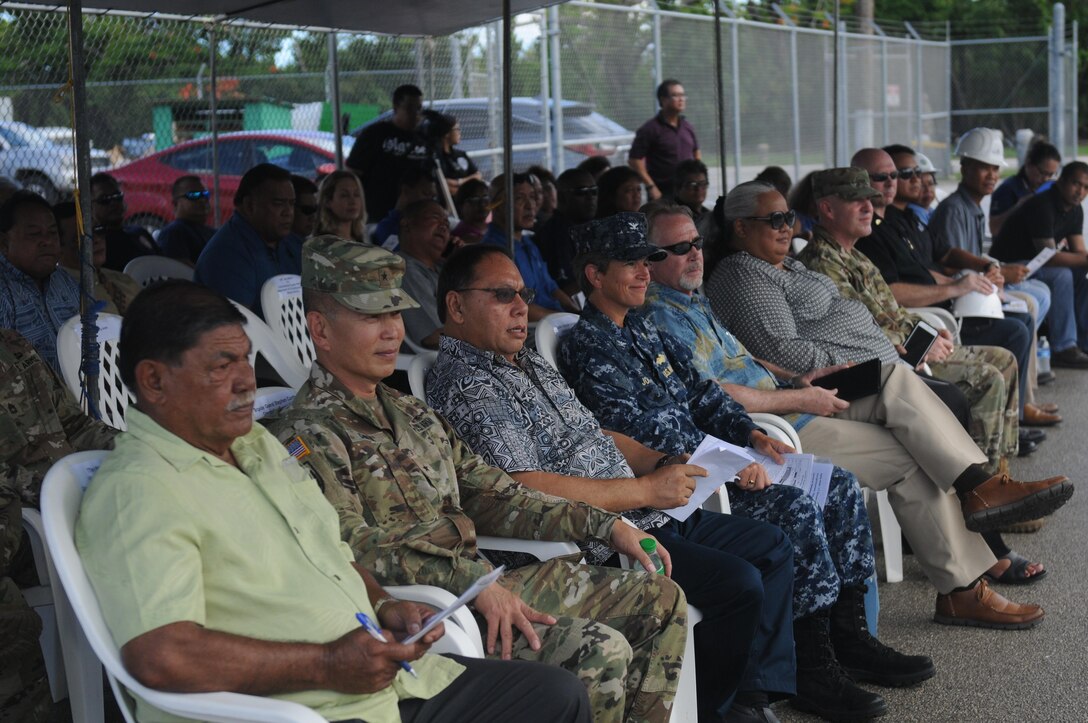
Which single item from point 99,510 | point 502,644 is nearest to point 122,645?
point 99,510

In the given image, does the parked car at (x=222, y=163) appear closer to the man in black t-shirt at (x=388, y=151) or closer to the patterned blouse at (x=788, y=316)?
the man in black t-shirt at (x=388, y=151)

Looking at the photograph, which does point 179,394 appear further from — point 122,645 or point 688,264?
point 688,264

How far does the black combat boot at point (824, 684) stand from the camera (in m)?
3.38

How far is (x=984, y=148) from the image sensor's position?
7.39 meters

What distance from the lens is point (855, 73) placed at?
16.1 meters

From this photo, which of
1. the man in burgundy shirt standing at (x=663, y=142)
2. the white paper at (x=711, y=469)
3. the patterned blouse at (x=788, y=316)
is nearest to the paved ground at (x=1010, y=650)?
the white paper at (x=711, y=469)

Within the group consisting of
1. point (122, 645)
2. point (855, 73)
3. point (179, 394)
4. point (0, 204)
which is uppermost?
point (855, 73)

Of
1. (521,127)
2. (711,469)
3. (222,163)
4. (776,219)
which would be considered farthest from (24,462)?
(521,127)

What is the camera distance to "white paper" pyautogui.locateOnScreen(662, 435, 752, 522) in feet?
10.4

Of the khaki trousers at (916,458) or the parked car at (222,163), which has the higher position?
the parked car at (222,163)

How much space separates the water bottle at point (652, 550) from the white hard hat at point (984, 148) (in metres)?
5.32

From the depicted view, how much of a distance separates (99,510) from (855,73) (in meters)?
15.5

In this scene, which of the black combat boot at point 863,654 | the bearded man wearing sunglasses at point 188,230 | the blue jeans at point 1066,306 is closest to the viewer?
the black combat boot at point 863,654

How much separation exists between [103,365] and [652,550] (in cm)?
183
